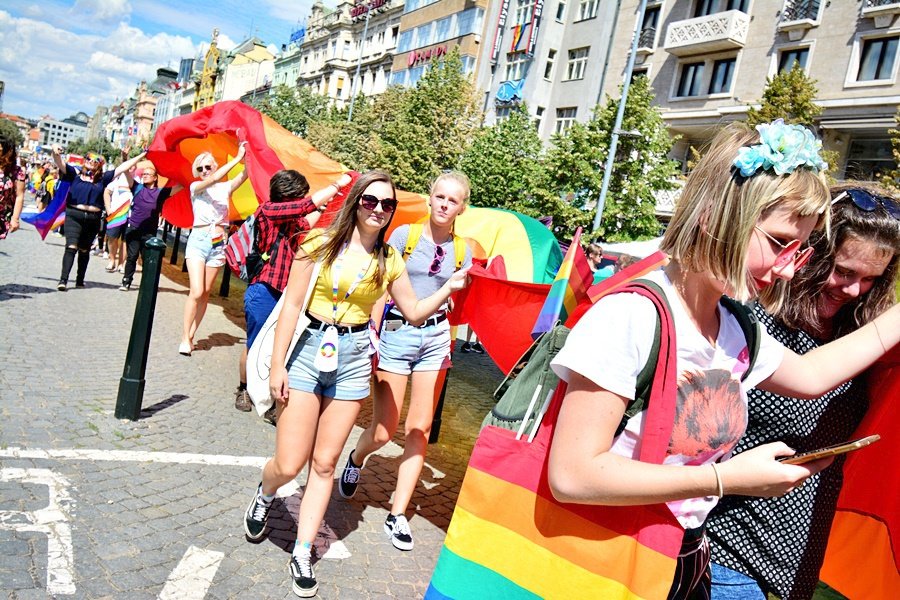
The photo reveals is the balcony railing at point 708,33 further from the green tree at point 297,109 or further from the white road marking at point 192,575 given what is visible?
the white road marking at point 192,575

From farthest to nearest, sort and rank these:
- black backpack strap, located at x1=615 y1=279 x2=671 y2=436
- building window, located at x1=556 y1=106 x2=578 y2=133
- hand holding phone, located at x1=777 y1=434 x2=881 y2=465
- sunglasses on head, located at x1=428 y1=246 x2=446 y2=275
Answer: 1. building window, located at x1=556 y1=106 x2=578 y2=133
2. sunglasses on head, located at x1=428 y1=246 x2=446 y2=275
3. black backpack strap, located at x1=615 y1=279 x2=671 y2=436
4. hand holding phone, located at x1=777 y1=434 x2=881 y2=465

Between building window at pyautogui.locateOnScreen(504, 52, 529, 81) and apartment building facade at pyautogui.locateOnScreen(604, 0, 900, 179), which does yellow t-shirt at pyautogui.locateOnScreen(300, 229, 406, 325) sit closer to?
apartment building facade at pyautogui.locateOnScreen(604, 0, 900, 179)

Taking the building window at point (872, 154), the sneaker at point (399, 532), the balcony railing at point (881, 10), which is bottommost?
the sneaker at point (399, 532)

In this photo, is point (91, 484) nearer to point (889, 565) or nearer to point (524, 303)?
point (524, 303)

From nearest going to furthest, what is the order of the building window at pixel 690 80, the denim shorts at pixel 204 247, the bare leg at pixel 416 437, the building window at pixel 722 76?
1. the bare leg at pixel 416 437
2. the denim shorts at pixel 204 247
3. the building window at pixel 722 76
4. the building window at pixel 690 80

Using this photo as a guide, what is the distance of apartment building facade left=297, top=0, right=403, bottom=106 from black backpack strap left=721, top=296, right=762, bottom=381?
178ft

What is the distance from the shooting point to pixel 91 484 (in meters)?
4.20

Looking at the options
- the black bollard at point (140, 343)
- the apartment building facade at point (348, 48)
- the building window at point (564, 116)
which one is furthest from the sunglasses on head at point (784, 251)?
the apartment building facade at point (348, 48)

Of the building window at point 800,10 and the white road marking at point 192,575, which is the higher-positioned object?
the building window at point 800,10

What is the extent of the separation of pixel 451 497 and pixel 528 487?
373 cm

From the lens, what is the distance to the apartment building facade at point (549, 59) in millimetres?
36844

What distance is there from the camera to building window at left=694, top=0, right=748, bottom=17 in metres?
28.6

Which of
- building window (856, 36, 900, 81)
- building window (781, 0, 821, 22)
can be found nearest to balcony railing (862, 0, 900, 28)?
building window (856, 36, 900, 81)

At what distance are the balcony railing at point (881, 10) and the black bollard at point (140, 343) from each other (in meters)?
25.1
